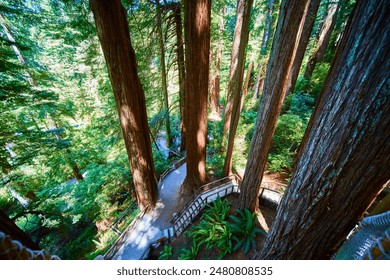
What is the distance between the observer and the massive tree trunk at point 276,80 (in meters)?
2.52

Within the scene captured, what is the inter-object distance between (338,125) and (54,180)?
37.2 ft

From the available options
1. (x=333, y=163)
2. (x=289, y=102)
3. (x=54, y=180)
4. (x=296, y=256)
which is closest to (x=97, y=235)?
(x=54, y=180)

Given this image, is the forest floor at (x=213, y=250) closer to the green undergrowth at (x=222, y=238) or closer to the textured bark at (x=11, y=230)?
the green undergrowth at (x=222, y=238)

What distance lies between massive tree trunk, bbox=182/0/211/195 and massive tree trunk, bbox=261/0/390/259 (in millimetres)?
3515

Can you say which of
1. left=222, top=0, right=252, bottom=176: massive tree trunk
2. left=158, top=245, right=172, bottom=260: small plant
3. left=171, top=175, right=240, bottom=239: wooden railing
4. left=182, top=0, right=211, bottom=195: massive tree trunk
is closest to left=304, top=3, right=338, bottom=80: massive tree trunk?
left=222, top=0, right=252, bottom=176: massive tree trunk

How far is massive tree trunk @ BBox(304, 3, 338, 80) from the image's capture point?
853cm

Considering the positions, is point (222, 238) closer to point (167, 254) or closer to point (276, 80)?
point (167, 254)

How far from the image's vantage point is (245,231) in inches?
167

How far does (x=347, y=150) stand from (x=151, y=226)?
22.7ft

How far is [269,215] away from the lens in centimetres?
519

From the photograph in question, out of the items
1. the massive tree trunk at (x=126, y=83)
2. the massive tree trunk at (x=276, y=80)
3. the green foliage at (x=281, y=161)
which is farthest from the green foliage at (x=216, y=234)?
the green foliage at (x=281, y=161)

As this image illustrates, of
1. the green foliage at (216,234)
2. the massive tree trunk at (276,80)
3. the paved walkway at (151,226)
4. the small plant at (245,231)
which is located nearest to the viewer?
the massive tree trunk at (276,80)

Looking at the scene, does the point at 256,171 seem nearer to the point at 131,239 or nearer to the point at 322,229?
the point at 322,229

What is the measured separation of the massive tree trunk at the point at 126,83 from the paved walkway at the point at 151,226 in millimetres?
1203
